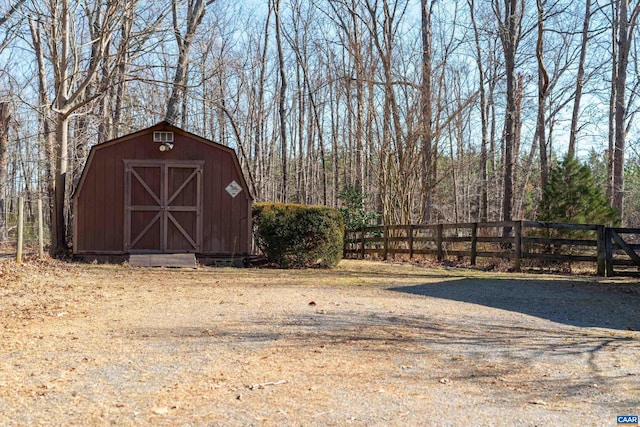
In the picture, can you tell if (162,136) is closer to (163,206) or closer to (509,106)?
(163,206)

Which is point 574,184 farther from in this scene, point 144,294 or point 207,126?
point 207,126

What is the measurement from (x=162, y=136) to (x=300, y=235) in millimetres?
4280

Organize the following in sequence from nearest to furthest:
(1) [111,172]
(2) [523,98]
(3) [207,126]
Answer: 1. (1) [111,172]
2. (2) [523,98]
3. (3) [207,126]

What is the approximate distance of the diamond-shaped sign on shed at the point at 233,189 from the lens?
49.0ft

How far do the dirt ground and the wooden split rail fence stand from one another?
3.23 m

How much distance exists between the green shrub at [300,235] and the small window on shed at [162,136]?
3008 mm

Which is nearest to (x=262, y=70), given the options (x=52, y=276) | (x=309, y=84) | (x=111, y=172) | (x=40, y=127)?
(x=309, y=84)

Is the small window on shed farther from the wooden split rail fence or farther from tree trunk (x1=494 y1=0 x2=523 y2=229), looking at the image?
tree trunk (x1=494 y1=0 x2=523 y2=229)

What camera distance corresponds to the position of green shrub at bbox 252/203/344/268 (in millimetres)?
14172

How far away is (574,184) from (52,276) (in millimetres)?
12369

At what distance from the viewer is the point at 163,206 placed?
1470 centimetres

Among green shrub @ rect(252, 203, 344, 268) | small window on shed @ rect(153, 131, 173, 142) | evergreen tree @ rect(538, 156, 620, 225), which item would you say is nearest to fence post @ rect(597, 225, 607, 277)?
evergreen tree @ rect(538, 156, 620, 225)

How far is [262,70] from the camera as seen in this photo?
3244 cm

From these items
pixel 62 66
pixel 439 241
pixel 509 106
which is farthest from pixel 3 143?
pixel 509 106
